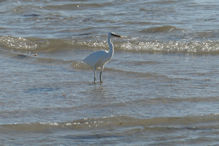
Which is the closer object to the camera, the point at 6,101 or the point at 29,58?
the point at 6,101

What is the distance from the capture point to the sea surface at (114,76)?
669cm

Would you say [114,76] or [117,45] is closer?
[114,76]

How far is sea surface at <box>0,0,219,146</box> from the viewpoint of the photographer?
6691 millimetres

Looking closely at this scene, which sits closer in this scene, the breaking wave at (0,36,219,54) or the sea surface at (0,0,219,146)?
the sea surface at (0,0,219,146)

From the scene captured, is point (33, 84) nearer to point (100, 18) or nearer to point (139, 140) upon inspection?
point (139, 140)

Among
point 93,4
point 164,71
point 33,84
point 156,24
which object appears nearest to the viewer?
point 33,84

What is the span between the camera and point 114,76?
10.2m

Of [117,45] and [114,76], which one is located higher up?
[117,45]

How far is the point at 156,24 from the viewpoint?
15.2 m

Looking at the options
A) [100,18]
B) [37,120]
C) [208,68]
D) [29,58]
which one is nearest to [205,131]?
[37,120]

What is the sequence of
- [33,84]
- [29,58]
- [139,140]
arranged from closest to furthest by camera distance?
[139,140]
[33,84]
[29,58]

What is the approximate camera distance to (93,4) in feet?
64.0

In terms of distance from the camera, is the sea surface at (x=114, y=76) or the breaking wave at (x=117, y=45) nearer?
the sea surface at (x=114, y=76)

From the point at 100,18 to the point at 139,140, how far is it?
10.6 m
